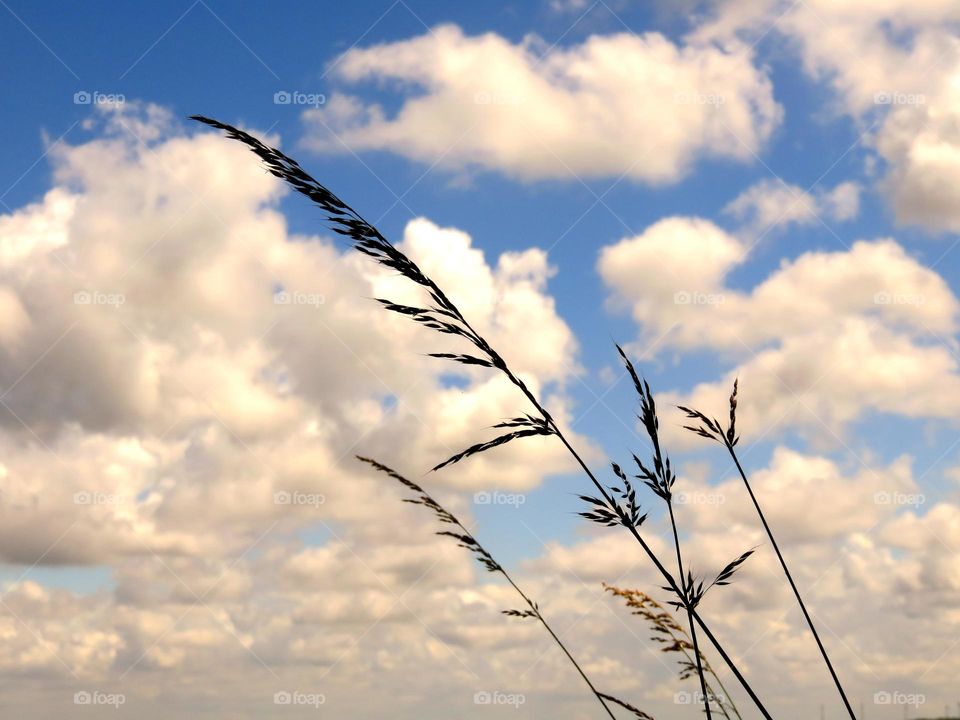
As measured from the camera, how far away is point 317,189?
309cm

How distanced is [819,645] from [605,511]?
1.24 metres

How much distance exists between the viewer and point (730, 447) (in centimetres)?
445

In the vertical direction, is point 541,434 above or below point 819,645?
above

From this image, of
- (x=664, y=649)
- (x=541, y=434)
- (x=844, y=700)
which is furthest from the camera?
(x=664, y=649)

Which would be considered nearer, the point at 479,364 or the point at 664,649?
the point at 479,364

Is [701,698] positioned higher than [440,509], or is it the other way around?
[440,509]

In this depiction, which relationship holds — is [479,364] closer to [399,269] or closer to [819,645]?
[399,269]

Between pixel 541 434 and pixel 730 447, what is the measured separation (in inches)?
66.9

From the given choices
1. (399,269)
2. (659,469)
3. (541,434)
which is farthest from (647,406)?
(399,269)

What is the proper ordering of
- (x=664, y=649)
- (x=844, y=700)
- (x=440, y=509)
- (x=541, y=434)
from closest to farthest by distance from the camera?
1. (x=541, y=434)
2. (x=844, y=700)
3. (x=664, y=649)
4. (x=440, y=509)

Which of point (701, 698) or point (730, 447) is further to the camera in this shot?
point (730, 447)

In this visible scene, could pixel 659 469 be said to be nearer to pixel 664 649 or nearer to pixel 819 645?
pixel 664 649

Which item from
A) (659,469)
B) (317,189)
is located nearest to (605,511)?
(659,469)

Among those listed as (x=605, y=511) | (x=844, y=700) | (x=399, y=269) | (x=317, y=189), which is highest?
(x=317, y=189)
